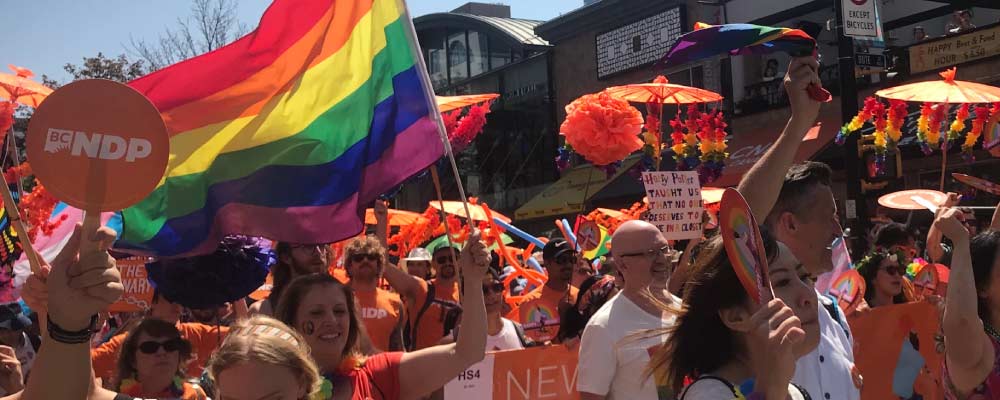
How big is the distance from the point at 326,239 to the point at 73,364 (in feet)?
6.89

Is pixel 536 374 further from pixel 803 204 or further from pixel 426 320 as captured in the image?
pixel 803 204

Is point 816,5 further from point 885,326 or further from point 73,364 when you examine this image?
point 73,364

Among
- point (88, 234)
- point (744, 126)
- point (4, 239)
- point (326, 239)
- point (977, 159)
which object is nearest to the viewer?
point (88, 234)

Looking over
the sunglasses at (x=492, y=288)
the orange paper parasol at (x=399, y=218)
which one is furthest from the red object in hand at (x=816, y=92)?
the orange paper parasol at (x=399, y=218)

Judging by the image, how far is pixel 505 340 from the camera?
6.93 meters

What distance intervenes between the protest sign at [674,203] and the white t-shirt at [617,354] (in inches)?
82.7

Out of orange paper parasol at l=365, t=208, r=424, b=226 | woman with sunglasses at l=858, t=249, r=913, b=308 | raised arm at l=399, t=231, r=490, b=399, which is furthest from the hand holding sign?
orange paper parasol at l=365, t=208, r=424, b=226

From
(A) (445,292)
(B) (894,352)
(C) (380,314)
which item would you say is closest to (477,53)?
(A) (445,292)

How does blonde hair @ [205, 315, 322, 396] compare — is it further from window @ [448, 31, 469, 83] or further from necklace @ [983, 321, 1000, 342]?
window @ [448, 31, 469, 83]

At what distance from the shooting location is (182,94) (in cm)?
473

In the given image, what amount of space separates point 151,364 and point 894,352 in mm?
4108

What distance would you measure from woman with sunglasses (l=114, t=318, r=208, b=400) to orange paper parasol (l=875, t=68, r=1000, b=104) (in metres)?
7.89

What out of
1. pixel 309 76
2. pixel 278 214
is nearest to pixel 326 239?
pixel 278 214

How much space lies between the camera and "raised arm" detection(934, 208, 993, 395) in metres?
3.85
